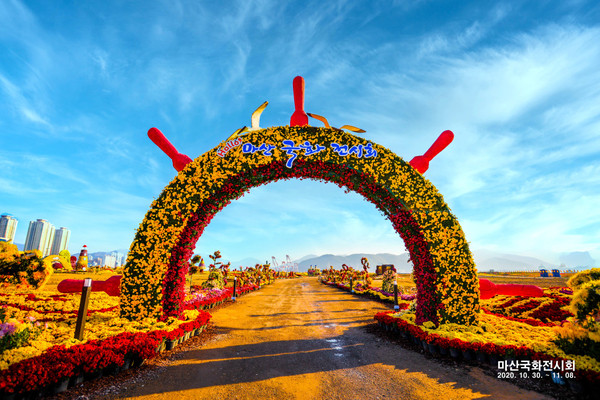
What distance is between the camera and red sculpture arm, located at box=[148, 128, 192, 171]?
9188mm

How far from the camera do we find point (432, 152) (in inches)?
362

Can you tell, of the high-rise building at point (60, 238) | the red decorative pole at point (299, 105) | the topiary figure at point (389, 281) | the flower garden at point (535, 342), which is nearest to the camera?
the flower garden at point (535, 342)

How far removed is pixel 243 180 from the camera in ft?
29.5

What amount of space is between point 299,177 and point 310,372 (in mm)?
5718

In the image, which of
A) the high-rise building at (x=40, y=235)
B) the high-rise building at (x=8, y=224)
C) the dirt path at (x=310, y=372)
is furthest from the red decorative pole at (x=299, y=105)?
the high-rise building at (x=40, y=235)

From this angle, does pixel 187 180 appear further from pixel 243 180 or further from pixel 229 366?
pixel 229 366

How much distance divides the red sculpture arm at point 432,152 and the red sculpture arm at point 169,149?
7.57 m

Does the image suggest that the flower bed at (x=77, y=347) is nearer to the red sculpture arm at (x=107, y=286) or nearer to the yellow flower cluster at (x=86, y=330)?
the yellow flower cluster at (x=86, y=330)

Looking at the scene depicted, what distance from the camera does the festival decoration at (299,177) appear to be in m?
7.99

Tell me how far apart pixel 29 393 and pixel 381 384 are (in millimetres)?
5872

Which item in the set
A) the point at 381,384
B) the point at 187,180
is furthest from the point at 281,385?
the point at 187,180

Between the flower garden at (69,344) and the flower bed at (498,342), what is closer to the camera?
the flower garden at (69,344)

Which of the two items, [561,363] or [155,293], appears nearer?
[561,363]

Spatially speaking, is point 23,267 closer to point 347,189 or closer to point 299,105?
point 299,105
